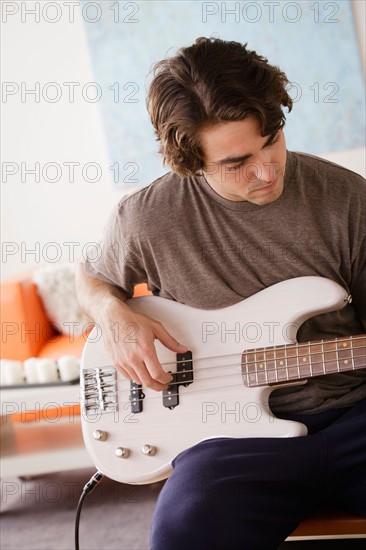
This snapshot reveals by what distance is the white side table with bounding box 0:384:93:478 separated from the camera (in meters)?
1.97

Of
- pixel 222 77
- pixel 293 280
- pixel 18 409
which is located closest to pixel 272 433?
pixel 293 280

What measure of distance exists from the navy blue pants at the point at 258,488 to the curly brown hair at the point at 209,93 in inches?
20.3

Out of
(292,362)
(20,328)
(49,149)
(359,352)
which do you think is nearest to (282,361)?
(292,362)

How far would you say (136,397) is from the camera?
1.33m

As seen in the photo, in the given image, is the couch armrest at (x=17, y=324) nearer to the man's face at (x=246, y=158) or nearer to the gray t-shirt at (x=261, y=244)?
the gray t-shirt at (x=261, y=244)

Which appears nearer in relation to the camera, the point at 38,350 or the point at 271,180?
the point at 271,180

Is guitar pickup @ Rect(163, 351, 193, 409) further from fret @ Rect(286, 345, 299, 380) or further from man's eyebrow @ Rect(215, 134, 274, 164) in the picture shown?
man's eyebrow @ Rect(215, 134, 274, 164)

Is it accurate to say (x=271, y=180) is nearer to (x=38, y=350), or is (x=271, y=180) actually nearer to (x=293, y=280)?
(x=293, y=280)

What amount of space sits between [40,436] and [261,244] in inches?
50.8

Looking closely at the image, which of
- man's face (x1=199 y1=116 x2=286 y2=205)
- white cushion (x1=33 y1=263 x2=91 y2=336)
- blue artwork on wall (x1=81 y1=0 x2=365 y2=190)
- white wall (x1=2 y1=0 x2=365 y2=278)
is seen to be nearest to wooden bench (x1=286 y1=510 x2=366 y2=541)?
man's face (x1=199 y1=116 x2=286 y2=205)

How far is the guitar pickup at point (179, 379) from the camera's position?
1305 mm

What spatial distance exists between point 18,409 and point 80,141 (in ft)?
4.66

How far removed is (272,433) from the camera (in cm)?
120

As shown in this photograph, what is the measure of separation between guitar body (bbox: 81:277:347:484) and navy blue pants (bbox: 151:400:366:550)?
0.05m
